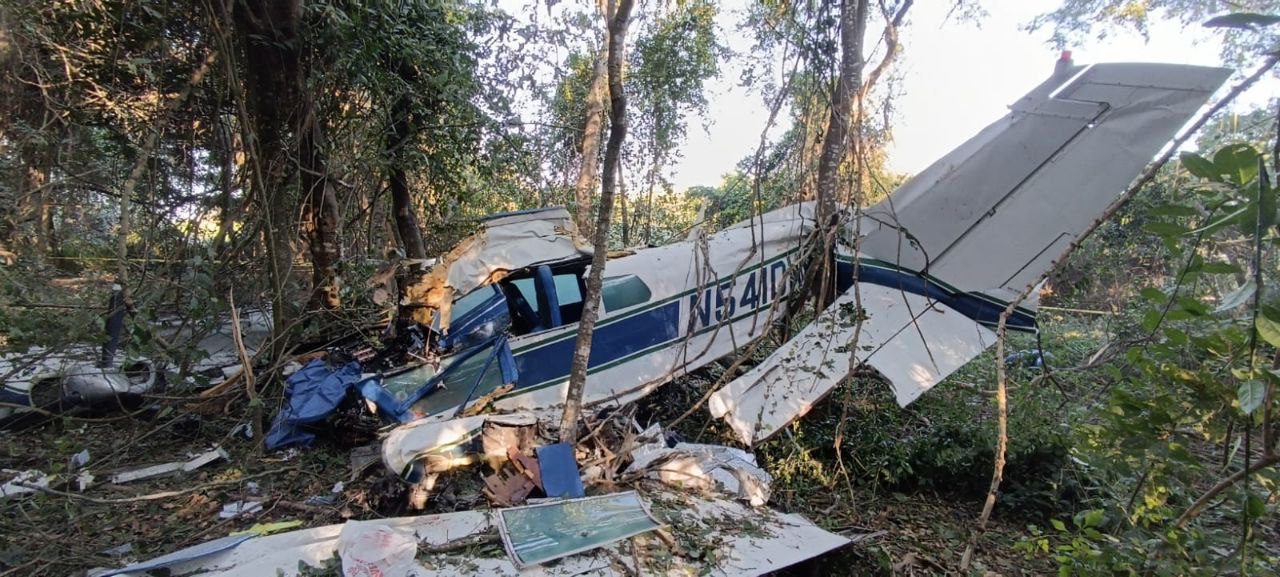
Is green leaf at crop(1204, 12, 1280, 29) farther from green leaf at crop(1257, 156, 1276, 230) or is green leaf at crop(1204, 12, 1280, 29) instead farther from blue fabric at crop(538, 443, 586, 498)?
blue fabric at crop(538, 443, 586, 498)

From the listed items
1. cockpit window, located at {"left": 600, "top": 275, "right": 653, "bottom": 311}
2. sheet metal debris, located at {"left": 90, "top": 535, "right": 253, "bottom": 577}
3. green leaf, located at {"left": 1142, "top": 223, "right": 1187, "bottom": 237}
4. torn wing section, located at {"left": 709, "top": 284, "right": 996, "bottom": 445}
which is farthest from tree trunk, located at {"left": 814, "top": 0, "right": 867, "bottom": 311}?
sheet metal debris, located at {"left": 90, "top": 535, "right": 253, "bottom": 577}

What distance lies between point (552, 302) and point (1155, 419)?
163 inches

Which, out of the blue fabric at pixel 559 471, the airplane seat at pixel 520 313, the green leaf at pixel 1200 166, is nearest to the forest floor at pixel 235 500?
the blue fabric at pixel 559 471

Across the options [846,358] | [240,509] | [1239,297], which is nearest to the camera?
[1239,297]

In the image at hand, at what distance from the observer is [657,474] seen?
387 cm

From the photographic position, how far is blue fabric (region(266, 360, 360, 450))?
15.2ft

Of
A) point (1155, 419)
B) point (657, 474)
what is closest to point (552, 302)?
point (657, 474)

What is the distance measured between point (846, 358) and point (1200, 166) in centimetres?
349

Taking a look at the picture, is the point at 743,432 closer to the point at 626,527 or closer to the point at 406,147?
the point at 626,527

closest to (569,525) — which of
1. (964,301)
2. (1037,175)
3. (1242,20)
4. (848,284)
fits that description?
(1242,20)

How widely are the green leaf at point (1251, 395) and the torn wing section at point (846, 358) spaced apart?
3.08 metres

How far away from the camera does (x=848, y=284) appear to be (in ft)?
18.3

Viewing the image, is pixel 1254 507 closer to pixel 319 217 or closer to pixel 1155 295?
pixel 1155 295

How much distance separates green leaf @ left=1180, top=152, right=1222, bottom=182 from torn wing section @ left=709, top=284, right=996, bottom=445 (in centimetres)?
303
